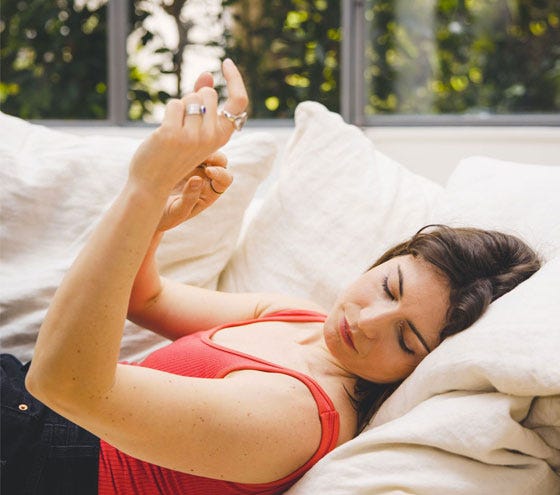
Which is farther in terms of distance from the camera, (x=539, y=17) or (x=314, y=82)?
(x=314, y=82)

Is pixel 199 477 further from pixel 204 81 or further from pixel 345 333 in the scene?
pixel 204 81

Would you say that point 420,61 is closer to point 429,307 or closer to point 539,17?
point 539,17

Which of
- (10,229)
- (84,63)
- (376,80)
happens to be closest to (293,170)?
(10,229)

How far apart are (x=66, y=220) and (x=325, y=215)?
53cm

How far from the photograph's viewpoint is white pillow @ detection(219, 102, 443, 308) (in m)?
1.55

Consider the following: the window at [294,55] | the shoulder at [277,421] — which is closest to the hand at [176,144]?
the shoulder at [277,421]

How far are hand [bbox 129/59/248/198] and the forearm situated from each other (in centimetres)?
2

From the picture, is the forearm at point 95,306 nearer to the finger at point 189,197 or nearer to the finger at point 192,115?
the finger at point 192,115

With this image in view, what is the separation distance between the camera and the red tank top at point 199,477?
41.1 inches

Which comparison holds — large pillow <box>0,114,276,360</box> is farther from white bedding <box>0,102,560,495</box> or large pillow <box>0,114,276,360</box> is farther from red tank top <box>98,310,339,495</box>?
red tank top <box>98,310,339,495</box>

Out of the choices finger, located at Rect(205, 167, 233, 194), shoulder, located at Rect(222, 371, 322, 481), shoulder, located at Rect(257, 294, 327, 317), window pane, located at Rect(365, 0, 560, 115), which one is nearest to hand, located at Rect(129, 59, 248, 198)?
finger, located at Rect(205, 167, 233, 194)

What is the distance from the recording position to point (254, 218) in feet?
5.59

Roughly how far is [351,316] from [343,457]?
0.23 m

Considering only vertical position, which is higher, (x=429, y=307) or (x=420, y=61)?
(x=420, y=61)
